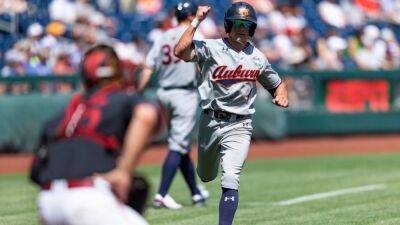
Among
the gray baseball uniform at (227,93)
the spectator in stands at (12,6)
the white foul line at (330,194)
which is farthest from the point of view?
the spectator in stands at (12,6)

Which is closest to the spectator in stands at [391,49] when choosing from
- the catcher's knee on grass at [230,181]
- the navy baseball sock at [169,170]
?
the navy baseball sock at [169,170]

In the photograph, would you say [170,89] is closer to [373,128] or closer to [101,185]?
[101,185]

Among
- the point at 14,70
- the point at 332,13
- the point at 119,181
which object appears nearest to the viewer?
the point at 119,181

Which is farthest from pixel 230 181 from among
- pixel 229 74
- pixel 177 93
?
pixel 177 93

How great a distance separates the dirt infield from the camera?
16.3 metres

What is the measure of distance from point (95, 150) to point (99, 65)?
1.34 ft

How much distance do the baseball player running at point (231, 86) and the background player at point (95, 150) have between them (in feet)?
9.35

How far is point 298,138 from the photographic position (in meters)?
19.3

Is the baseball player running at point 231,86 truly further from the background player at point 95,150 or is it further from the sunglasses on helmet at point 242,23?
the background player at point 95,150

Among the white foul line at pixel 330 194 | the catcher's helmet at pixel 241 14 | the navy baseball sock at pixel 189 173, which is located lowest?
the white foul line at pixel 330 194

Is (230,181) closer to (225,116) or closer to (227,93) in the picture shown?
(225,116)

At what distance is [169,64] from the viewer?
10.2 meters

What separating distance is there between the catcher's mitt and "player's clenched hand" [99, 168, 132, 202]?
27 centimetres

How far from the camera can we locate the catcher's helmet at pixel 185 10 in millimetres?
9867
